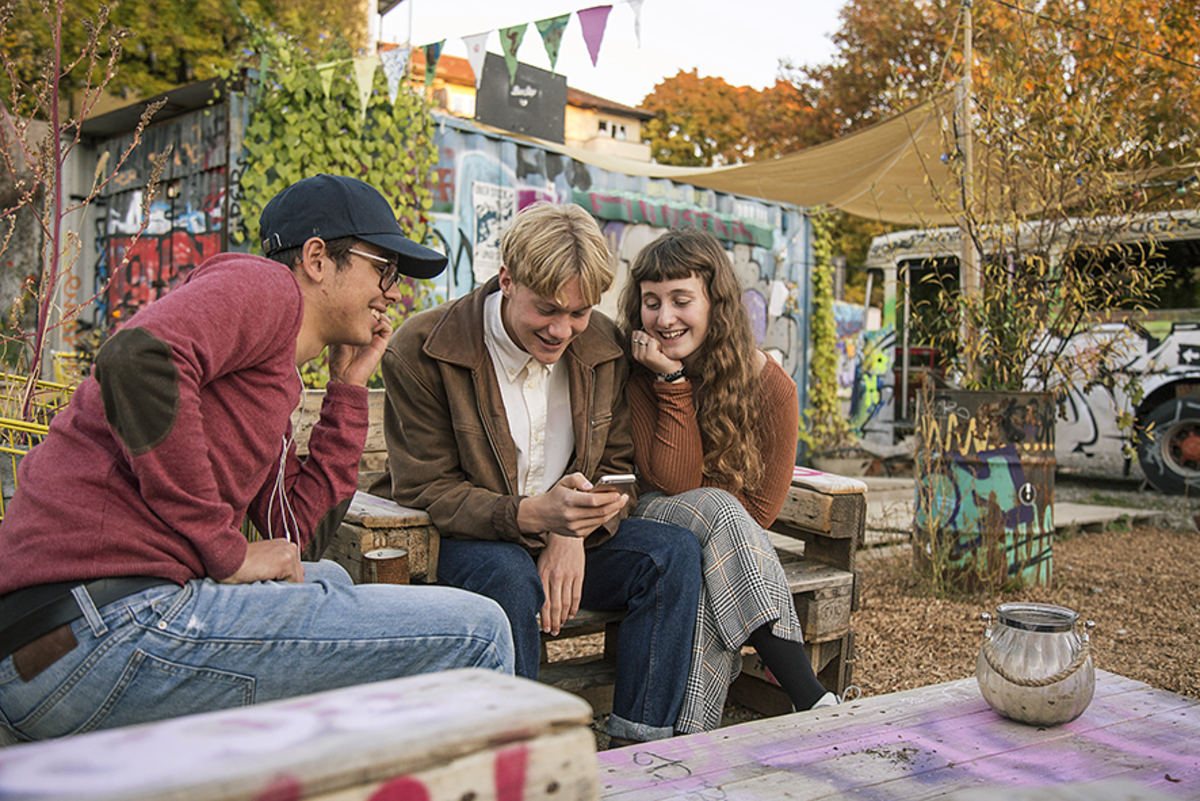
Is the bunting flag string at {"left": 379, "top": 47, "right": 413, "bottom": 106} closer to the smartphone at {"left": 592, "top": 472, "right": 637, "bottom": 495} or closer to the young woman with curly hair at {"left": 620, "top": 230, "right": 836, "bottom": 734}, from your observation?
the young woman with curly hair at {"left": 620, "top": 230, "right": 836, "bottom": 734}

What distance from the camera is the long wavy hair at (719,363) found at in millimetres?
2764

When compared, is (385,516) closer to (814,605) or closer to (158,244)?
(814,605)

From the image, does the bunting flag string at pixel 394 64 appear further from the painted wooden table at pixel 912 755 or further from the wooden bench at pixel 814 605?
the painted wooden table at pixel 912 755

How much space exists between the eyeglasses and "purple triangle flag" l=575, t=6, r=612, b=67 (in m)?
4.87

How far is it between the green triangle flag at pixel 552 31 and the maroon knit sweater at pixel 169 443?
16.8 feet

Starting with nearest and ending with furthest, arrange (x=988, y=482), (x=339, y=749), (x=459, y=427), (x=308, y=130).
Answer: (x=339, y=749) < (x=459, y=427) < (x=988, y=482) < (x=308, y=130)

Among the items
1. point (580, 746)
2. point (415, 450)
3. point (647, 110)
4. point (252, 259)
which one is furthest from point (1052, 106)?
point (647, 110)

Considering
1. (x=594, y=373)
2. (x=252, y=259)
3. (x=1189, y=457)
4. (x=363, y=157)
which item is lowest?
(x=1189, y=457)

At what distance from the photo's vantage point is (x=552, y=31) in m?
6.29

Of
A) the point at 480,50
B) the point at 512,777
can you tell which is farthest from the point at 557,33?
the point at 512,777

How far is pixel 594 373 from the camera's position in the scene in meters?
2.66

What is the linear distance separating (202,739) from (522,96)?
7.47 m

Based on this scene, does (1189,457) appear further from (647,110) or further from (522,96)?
(647,110)

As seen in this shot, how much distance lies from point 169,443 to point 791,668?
1.70m
